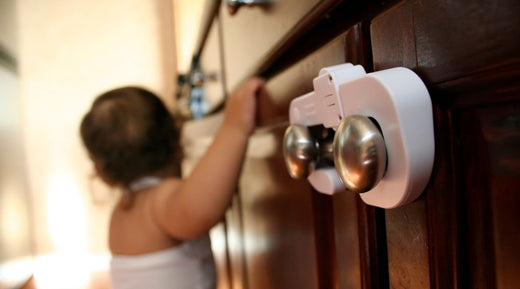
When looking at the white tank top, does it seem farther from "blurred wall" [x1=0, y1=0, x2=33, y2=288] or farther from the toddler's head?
"blurred wall" [x1=0, y1=0, x2=33, y2=288]

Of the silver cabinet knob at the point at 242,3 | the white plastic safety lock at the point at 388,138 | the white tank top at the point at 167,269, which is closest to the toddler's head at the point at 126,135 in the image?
the white tank top at the point at 167,269

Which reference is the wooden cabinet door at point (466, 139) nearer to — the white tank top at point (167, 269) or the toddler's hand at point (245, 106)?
the toddler's hand at point (245, 106)

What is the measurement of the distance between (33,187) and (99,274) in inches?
21.8

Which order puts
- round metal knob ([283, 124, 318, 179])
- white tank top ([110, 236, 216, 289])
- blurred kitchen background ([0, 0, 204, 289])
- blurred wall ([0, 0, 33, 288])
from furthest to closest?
1. blurred kitchen background ([0, 0, 204, 289])
2. blurred wall ([0, 0, 33, 288])
3. white tank top ([110, 236, 216, 289])
4. round metal knob ([283, 124, 318, 179])

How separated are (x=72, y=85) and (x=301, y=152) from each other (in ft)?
6.49

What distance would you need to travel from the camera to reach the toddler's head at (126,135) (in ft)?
2.60

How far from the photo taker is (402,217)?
0.19 metres

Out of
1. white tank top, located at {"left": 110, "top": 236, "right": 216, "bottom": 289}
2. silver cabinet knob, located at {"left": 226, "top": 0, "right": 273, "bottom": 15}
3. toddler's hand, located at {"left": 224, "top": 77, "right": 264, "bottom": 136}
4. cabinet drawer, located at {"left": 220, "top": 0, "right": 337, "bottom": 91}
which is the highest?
silver cabinet knob, located at {"left": 226, "top": 0, "right": 273, "bottom": 15}

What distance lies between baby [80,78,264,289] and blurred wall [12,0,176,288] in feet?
3.83

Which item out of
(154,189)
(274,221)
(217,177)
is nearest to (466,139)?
(274,221)

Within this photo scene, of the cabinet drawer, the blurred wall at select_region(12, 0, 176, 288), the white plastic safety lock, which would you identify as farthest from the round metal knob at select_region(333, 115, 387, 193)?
the blurred wall at select_region(12, 0, 176, 288)

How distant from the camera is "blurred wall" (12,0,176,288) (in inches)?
74.1

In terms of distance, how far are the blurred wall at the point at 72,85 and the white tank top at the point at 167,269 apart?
125 cm

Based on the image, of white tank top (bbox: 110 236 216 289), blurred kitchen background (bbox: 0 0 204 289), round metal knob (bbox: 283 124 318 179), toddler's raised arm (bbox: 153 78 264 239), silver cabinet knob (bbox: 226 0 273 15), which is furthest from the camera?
A: blurred kitchen background (bbox: 0 0 204 289)
